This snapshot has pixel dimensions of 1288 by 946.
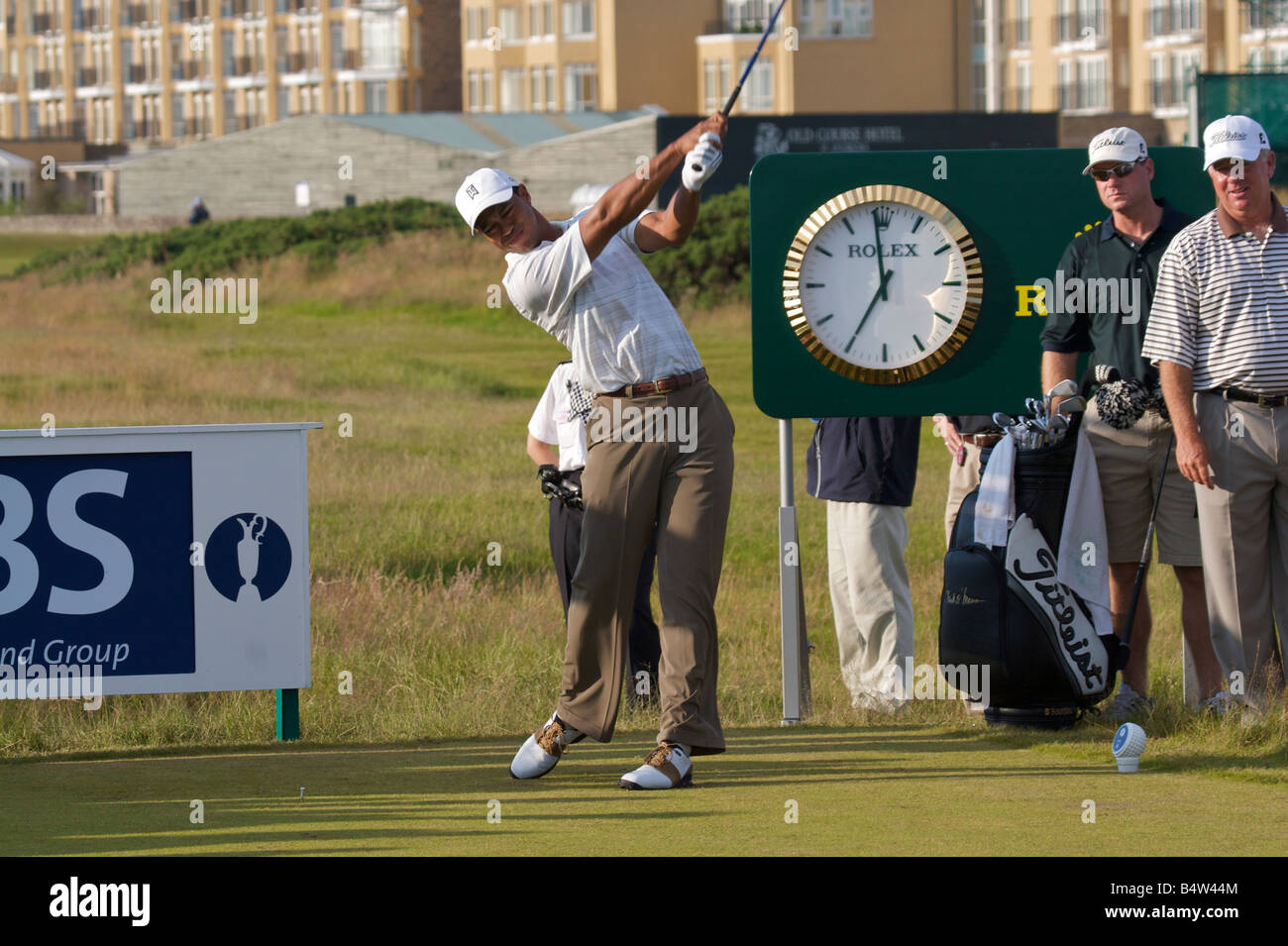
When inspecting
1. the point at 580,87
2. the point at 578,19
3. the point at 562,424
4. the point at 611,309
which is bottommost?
the point at 562,424

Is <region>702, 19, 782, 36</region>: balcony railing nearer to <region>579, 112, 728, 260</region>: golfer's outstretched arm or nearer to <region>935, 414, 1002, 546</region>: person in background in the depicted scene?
<region>935, 414, 1002, 546</region>: person in background

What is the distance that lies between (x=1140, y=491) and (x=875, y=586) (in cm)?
143

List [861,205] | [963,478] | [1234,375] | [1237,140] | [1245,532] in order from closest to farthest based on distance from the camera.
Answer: [1237,140] < [1234,375] < [1245,532] < [861,205] < [963,478]

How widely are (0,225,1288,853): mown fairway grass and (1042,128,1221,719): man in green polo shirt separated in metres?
0.53

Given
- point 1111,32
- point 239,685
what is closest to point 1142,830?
point 239,685

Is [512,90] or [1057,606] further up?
[512,90]

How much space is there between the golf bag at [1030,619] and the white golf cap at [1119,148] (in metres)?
1.03

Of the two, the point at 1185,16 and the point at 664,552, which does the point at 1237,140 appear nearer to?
the point at 664,552

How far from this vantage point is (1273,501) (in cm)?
748

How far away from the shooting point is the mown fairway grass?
19.6 ft

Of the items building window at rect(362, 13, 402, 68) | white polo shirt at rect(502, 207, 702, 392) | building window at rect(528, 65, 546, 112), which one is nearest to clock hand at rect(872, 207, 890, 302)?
white polo shirt at rect(502, 207, 702, 392)

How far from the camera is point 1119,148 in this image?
7.54 m

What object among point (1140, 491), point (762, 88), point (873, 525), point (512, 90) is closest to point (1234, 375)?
point (1140, 491)

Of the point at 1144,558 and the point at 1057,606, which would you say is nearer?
the point at 1057,606
